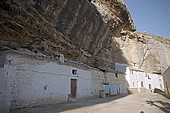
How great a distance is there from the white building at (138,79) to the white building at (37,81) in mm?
17565

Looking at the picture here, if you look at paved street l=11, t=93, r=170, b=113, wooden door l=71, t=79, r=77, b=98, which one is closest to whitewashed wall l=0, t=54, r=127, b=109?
wooden door l=71, t=79, r=77, b=98

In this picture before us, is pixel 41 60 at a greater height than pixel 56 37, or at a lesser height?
lesser

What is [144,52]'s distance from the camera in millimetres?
47969

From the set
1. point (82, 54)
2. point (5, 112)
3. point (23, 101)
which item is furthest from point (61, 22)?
point (5, 112)

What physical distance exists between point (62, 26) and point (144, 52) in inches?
1308

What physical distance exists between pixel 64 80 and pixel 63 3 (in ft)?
29.7

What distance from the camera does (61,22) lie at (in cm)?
2120

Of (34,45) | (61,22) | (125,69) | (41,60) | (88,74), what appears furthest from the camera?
(125,69)

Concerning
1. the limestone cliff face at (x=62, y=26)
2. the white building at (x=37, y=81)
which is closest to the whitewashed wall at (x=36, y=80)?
the white building at (x=37, y=81)

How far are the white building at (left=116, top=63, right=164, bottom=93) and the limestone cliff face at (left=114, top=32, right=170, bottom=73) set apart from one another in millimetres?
2535

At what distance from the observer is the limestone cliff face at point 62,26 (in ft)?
53.1

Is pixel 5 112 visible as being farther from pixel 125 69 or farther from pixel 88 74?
pixel 125 69

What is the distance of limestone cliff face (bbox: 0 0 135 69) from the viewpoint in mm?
16188

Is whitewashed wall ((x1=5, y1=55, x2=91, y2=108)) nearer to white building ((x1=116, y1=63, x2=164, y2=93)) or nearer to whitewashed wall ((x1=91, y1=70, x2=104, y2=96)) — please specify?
whitewashed wall ((x1=91, y1=70, x2=104, y2=96))
